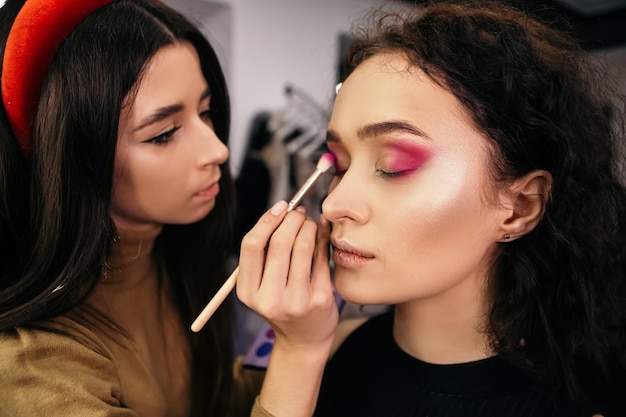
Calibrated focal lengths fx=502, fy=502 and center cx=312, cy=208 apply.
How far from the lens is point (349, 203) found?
689mm

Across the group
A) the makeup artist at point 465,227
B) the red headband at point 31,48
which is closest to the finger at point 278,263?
the makeup artist at point 465,227

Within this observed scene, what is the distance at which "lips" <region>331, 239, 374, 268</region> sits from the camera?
0.70m

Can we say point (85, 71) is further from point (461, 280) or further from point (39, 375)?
point (461, 280)

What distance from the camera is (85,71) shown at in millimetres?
761

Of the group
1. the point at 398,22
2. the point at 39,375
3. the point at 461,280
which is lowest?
the point at 39,375

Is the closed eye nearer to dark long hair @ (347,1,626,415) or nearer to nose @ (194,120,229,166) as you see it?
nose @ (194,120,229,166)

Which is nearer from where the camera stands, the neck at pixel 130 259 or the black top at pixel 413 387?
the black top at pixel 413 387

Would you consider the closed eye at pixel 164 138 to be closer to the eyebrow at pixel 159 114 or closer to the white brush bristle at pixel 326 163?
the eyebrow at pixel 159 114

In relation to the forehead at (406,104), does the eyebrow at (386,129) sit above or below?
below

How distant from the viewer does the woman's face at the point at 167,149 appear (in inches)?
31.5

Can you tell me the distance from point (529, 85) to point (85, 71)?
647 mm

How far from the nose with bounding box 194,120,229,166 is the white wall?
967 millimetres

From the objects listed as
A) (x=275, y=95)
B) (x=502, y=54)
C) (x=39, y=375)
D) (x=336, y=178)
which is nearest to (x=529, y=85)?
(x=502, y=54)

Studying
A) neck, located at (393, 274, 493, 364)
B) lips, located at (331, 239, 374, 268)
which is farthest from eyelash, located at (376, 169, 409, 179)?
neck, located at (393, 274, 493, 364)
